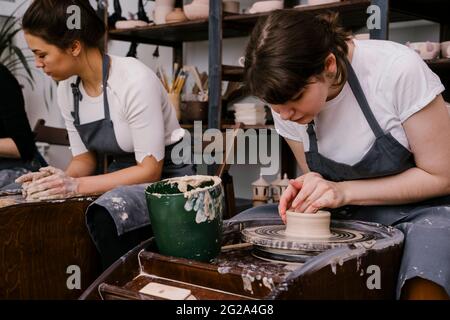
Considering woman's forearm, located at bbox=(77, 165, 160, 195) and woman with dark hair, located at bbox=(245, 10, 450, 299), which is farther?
woman's forearm, located at bbox=(77, 165, 160, 195)

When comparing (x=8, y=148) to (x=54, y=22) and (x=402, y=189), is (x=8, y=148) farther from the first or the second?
(x=402, y=189)

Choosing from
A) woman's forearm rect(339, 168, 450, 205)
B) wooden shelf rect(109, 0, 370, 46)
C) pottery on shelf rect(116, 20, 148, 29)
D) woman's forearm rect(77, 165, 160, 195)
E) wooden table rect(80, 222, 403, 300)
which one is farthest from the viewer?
pottery on shelf rect(116, 20, 148, 29)

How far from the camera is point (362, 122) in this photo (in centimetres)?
146

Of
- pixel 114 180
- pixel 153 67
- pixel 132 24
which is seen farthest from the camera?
pixel 153 67

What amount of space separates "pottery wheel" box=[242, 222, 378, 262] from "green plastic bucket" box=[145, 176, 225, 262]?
96 mm

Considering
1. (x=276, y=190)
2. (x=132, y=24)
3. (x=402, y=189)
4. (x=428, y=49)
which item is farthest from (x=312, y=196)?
(x=132, y=24)

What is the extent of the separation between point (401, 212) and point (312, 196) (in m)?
0.29

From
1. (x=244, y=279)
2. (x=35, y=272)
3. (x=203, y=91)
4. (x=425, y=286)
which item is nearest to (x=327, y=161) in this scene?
(x=425, y=286)

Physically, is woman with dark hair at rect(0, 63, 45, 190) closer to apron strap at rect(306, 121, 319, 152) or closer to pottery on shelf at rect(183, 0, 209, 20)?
apron strap at rect(306, 121, 319, 152)

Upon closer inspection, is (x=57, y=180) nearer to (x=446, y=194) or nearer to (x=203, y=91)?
(x=446, y=194)

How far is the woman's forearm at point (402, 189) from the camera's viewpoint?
1405mm

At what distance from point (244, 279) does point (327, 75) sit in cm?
56

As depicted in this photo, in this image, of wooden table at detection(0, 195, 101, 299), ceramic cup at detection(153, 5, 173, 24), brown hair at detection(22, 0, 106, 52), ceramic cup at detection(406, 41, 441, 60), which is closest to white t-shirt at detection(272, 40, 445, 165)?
wooden table at detection(0, 195, 101, 299)

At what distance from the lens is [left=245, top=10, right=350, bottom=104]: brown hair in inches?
48.5
